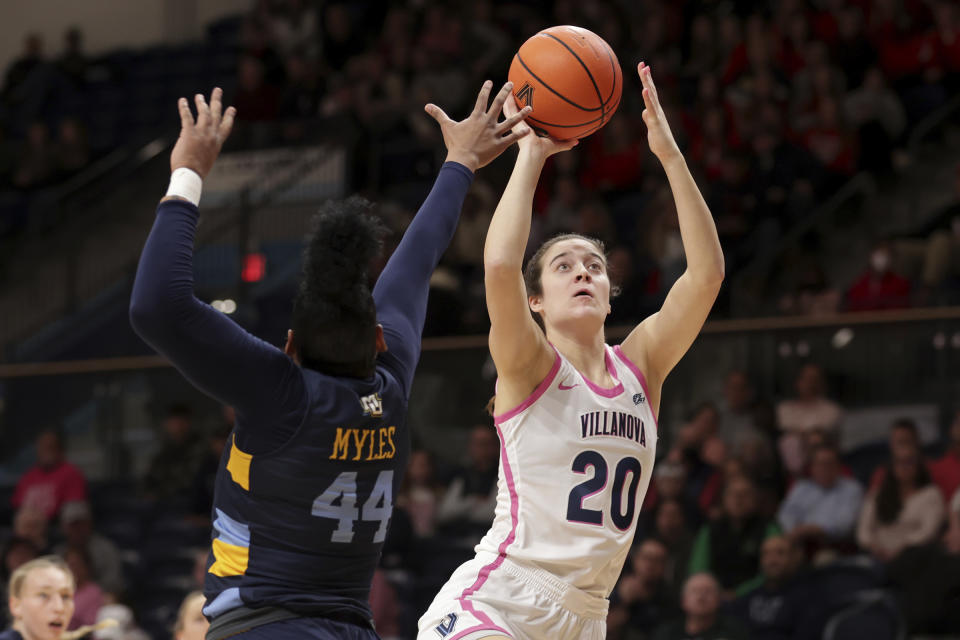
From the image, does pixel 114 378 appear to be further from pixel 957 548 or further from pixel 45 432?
pixel 957 548

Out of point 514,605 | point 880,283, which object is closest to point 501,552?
point 514,605

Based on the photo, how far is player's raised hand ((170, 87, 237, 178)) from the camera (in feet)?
9.13

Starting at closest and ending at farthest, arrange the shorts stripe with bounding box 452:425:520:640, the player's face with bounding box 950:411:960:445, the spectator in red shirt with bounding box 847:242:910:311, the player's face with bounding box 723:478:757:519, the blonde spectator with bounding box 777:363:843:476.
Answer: the shorts stripe with bounding box 452:425:520:640, the player's face with bounding box 950:411:960:445, the player's face with bounding box 723:478:757:519, the blonde spectator with bounding box 777:363:843:476, the spectator in red shirt with bounding box 847:242:910:311

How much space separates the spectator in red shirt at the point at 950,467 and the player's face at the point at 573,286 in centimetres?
378

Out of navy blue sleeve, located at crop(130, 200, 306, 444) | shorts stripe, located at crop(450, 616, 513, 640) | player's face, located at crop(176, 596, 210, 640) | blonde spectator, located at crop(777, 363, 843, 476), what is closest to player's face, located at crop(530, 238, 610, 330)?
shorts stripe, located at crop(450, 616, 513, 640)

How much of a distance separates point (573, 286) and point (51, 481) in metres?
7.06

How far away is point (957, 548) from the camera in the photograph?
703 cm

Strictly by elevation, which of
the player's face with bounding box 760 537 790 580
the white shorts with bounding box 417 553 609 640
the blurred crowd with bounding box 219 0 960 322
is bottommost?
the white shorts with bounding box 417 553 609 640

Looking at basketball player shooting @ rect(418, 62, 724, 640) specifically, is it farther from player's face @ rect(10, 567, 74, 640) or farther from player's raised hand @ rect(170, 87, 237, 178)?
player's face @ rect(10, 567, 74, 640)

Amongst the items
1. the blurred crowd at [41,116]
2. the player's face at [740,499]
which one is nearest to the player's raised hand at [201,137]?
the player's face at [740,499]

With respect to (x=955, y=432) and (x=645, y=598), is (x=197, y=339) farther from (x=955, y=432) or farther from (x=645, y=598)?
(x=955, y=432)

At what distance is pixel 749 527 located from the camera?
7480mm

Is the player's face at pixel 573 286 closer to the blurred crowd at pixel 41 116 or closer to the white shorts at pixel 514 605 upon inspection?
the white shorts at pixel 514 605

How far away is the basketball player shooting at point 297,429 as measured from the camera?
8.77 ft
